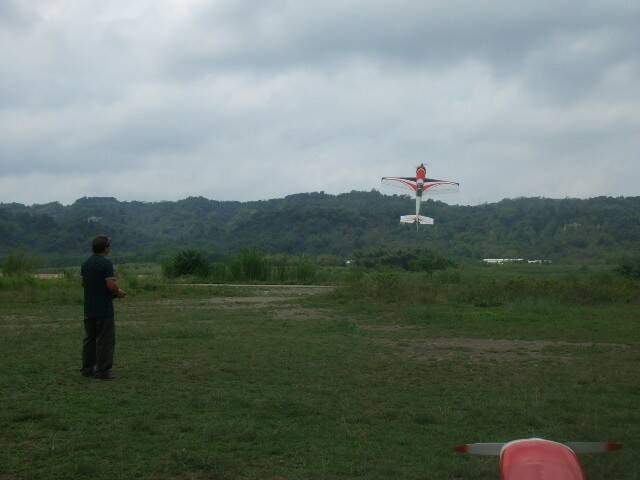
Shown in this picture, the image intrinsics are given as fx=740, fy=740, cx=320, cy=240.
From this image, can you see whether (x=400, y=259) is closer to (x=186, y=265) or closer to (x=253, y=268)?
(x=253, y=268)

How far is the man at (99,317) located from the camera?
8.63m

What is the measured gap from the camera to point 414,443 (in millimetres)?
6180

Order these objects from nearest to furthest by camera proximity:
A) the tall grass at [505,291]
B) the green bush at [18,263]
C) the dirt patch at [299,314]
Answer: the dirt patch at [299,314], the tall grass at [505,291], the green bush at [18,263]

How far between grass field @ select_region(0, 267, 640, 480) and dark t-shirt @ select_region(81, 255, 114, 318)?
804mm

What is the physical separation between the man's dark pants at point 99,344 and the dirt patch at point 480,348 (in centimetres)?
468

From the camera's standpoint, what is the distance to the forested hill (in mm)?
61594

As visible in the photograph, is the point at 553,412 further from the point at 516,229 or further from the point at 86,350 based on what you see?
the point at 516,229

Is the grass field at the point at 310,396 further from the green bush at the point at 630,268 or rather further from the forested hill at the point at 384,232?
the forested hill at the point at 384,232

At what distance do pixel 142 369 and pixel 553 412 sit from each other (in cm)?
508

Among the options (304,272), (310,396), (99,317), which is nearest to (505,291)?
(304,272)

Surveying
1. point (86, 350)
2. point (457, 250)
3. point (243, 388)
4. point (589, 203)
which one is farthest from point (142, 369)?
point (589, 203)

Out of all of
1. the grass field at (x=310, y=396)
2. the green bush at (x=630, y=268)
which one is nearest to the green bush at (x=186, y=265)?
the green bush at (x=630, y=268)

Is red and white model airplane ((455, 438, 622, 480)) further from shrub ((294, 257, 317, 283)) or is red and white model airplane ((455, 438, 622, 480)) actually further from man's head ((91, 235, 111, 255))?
shrub ((294, 257, 317, 283))

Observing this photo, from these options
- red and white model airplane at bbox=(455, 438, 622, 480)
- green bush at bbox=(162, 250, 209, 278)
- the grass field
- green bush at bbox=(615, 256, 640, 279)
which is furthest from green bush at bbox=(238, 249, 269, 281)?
red and white model airplane at bbox=(455, 438, 622, 480)
